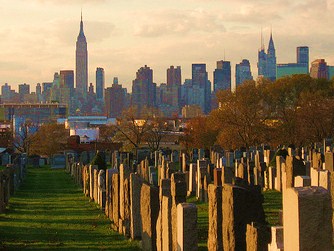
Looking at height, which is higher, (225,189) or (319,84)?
(319,84)

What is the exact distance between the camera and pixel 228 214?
1301 centimetres

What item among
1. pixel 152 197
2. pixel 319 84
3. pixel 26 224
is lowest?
pixel 26 224

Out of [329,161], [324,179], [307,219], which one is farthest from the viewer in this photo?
[329,161]

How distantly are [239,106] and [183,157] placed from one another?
29.2 metres

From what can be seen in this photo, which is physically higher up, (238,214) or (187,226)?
(238,214)

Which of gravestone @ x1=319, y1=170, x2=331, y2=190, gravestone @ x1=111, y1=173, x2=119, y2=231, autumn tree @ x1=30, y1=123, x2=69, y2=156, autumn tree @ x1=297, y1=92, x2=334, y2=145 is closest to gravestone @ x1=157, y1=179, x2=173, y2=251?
gravestone @ x1=319, y1=170, x2=331, y2=190

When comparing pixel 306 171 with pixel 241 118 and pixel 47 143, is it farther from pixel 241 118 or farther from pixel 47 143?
pixel 47 143

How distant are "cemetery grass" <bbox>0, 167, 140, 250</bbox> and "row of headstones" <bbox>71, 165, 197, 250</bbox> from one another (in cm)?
48

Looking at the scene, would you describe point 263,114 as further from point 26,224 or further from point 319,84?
point 26,224

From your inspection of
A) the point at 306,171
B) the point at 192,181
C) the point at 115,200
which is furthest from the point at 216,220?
the point at 192,181

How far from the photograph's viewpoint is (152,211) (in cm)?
1616

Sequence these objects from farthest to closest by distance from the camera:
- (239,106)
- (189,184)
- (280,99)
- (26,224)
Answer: (280,99) → (239,106) → (189,184) → (26,224)

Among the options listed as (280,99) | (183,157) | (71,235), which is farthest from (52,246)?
(280,99)

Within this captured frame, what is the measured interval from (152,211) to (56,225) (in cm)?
627
